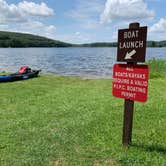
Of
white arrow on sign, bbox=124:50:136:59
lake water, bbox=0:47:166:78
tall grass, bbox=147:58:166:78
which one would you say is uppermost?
white arrow on sign, bbox=124:50:136:59

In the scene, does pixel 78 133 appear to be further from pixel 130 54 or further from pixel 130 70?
pixel 130 54

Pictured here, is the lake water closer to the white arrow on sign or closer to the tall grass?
the tall grass

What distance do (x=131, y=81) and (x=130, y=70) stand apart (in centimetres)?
17

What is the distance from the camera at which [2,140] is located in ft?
15.7

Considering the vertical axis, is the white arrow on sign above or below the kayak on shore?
above

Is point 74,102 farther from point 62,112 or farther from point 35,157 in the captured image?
point 35,157

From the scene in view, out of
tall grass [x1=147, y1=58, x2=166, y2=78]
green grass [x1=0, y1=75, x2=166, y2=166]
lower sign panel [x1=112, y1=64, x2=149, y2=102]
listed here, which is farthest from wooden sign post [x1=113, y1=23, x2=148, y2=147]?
tall grass [x1=147, y1=58, x2=166, y2=78]

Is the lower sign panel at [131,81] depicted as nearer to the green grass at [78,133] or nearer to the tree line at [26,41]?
the green grass at [78,133]

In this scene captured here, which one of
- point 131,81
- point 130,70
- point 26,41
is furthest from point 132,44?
point 26,41

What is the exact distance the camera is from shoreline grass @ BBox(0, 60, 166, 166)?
4012mm

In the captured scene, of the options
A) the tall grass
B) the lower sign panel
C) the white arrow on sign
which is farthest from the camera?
the tall grass

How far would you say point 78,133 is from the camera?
508cm

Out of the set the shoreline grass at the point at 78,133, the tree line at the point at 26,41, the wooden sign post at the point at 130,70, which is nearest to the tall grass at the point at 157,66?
the shoreline grass at the point at 78,133

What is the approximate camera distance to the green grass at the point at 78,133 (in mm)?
4008
